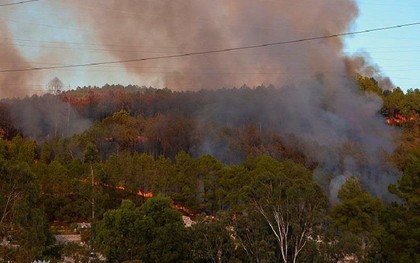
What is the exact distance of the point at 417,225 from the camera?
62.8 ft

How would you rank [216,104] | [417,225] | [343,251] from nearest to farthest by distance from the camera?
[417,225], [343,251], [216,104]

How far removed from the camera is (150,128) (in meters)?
55.4

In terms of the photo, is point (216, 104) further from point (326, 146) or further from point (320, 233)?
point (320, 233)

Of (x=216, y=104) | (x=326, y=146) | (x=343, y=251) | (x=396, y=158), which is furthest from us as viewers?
(x=216, y=104)

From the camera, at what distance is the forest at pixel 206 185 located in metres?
20.3

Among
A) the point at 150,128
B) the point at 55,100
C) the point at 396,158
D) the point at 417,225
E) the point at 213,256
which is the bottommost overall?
the point at 213,256

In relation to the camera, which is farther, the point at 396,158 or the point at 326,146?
the point at 326,146

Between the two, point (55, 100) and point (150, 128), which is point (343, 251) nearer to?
point (150, 128)

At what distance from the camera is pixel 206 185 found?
3569 cm

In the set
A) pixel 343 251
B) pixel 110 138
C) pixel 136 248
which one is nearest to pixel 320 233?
pixel 343 251

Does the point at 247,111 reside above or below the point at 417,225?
above

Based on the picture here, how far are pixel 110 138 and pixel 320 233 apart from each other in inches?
1403

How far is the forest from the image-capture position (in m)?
20.3

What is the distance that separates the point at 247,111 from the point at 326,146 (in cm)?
1389
